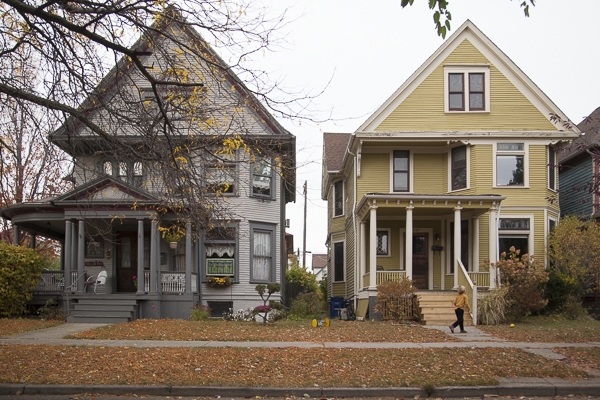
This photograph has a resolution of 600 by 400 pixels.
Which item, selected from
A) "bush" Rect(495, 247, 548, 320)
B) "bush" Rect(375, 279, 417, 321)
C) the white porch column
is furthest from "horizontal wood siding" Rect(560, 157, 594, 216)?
the white porch column

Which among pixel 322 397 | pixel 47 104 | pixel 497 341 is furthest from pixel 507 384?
pixel 47 104

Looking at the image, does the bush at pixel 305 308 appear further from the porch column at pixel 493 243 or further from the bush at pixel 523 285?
the bush at pixel 523 285

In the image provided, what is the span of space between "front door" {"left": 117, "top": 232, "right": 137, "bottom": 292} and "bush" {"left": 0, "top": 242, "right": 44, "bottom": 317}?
344 cm

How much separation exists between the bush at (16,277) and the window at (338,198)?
14713 millimetres

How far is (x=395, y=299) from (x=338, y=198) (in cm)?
1103

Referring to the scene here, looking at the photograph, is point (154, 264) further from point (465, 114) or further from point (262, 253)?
point (465, 114)

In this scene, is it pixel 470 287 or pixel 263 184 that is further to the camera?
pixel 263 184

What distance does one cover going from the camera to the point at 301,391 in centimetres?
955

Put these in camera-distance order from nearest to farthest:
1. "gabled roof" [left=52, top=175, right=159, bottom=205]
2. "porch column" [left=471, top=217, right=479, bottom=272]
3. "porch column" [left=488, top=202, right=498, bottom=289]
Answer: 1. "gabled roof" [left=52, top=175, right=159, bottom=205]
2. "porch column" [left=488, top=202, right=498, bottom=289]
3. "porch column" [left=471, top=217, right=479, bottom=272]

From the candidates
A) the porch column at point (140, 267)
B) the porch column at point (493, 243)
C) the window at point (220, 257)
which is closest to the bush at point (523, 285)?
the porch column at point (493, 243)

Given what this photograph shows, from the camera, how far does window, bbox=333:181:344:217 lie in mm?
31359

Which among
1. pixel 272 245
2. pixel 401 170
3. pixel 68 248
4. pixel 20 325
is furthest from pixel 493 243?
pixel 20 325

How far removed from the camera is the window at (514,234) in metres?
24.5

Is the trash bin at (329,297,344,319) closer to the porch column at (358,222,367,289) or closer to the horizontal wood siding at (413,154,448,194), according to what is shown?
the porch column at (358,222,367,289)
